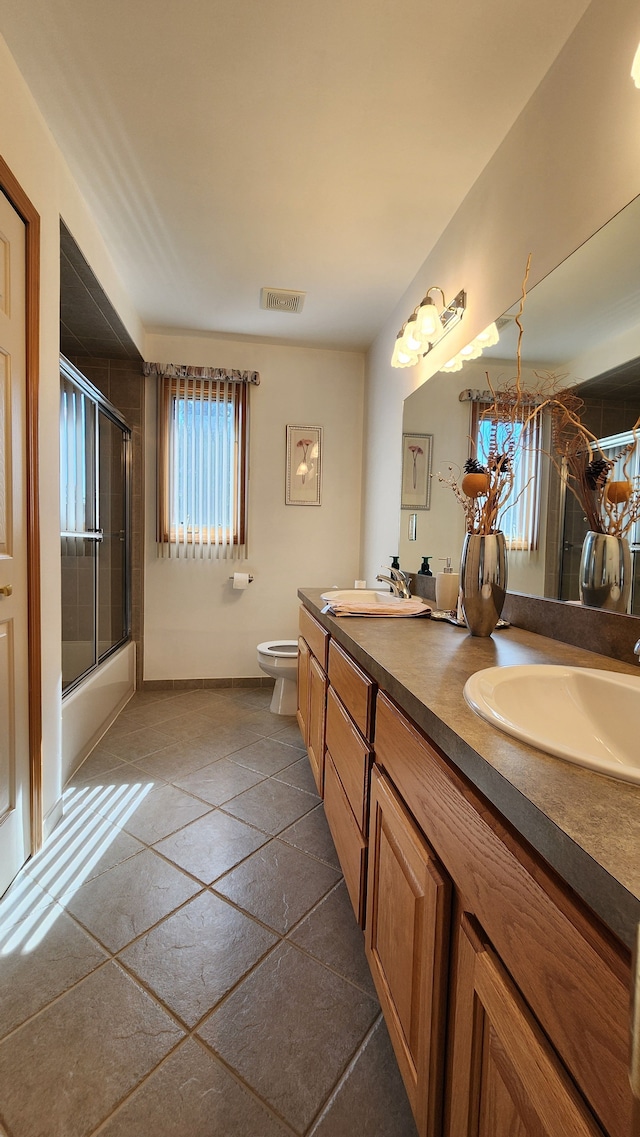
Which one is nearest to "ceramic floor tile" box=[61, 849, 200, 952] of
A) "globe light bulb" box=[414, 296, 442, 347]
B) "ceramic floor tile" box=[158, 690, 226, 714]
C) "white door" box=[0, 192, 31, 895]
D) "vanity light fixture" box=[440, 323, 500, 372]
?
"white door" box=[0, 192, 31, 895]

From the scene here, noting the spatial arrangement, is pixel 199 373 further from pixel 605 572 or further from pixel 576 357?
pixel 605 572

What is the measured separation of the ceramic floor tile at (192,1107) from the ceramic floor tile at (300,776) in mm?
1080

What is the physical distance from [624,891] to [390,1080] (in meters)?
1.01

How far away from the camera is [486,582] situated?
1369 mm

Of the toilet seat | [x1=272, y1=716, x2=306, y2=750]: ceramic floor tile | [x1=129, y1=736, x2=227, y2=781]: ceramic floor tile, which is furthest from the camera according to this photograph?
the toilet seat

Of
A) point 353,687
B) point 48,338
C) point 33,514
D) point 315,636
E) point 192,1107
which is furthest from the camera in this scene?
point 315,636

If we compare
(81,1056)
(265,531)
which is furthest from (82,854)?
(265,531)

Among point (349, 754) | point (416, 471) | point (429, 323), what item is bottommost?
point (349, 754)

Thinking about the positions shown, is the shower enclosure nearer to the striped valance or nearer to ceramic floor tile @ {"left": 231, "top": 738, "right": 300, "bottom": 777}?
the striped valance

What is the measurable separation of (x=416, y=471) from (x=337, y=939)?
1.88 meters

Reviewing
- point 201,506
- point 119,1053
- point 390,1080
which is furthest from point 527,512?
point 201,506

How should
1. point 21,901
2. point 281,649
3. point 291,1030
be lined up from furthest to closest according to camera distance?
point 281,649 → point 21,901 → point 291,1030

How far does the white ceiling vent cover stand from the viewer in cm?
271

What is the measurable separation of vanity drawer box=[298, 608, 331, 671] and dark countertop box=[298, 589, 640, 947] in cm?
58
